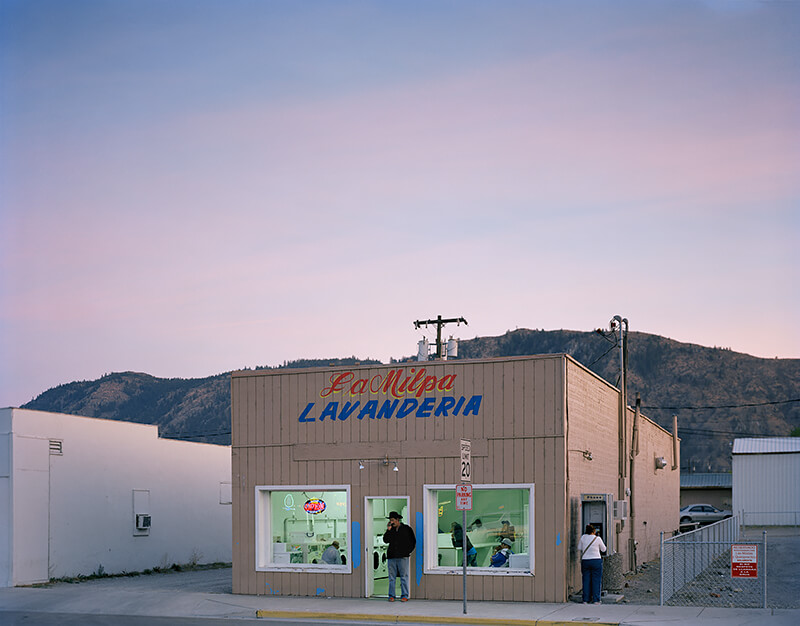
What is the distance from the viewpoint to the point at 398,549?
63.4 feet

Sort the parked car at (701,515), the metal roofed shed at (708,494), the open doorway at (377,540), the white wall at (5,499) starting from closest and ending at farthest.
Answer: the open doorway at (377,540)
the white wall at (5,499)
the parked car at (701,515)
the metal roofed shed at (708,494)

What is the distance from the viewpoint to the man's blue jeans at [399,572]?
19.4m

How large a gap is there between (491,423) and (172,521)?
15.6 metres

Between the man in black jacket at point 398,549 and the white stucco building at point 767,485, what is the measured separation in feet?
122

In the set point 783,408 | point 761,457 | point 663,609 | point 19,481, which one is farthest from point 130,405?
point 663,609

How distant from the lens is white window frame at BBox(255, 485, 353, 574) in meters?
20.6

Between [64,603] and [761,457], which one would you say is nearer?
[64,603]

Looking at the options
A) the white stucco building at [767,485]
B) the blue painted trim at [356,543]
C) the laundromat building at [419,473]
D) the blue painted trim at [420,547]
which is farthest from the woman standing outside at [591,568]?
the white stucco building at [767,485]

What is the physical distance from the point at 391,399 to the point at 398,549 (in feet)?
10.7

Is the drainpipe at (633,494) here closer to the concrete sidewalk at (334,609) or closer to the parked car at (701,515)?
the concrete sidewalk at (334,609)

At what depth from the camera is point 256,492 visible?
70.8 ft

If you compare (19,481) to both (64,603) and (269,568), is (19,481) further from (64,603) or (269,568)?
(269,568)

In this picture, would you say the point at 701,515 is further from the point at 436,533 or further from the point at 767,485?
the point at 436,533

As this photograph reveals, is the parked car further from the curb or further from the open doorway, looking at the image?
the curb
